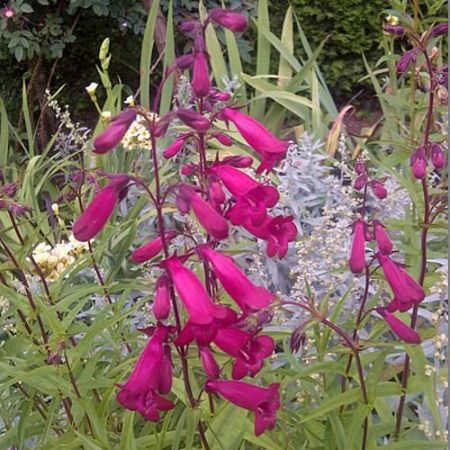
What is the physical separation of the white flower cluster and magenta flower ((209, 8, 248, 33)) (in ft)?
3.43

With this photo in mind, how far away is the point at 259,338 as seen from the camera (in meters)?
1.29

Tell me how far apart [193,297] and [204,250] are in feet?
0.35

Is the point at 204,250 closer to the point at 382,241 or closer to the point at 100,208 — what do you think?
the point at 100,208

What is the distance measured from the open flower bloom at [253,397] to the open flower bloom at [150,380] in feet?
0.37

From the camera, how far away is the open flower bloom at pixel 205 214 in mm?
1136

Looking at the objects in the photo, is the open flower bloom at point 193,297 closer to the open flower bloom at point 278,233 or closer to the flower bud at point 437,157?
the open flower bloom at point 278,233

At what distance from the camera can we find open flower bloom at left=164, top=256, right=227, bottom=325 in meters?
1.13

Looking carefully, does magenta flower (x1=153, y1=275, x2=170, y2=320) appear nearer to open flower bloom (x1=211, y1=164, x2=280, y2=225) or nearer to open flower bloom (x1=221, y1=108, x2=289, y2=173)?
open flower bloom (x1=211, y1=164, x2=280, y2=225)

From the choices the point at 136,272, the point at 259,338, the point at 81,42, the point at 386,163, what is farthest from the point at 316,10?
the point at 259,338

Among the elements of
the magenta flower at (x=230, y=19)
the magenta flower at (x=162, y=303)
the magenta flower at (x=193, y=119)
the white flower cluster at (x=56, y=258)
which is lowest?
the white flower cluster at (x=56, y=258)

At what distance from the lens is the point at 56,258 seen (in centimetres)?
219

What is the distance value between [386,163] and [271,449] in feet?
2.73

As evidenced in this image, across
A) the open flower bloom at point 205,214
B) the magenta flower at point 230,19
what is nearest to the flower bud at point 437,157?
the magenta flower at point 230,19

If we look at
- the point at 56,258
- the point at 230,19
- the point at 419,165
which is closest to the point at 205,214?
the point at 230,19
